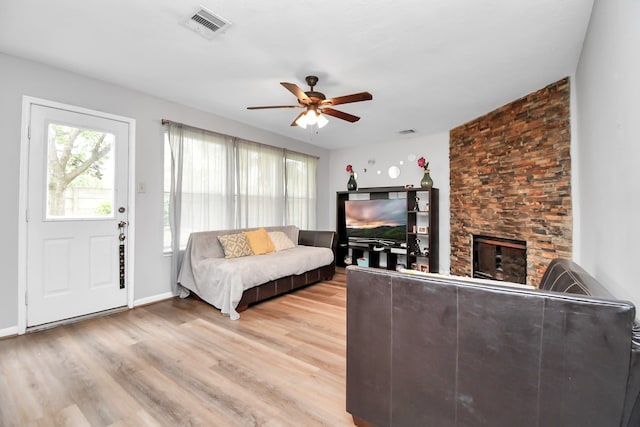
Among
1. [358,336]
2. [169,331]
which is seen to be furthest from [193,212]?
[358,336]

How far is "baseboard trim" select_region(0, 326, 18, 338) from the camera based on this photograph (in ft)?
8.04

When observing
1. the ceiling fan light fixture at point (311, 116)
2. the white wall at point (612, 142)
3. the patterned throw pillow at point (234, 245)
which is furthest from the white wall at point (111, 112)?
the white wall at point (612, 142)

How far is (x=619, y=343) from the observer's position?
0.91 m

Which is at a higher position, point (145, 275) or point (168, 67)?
point (168, 67)

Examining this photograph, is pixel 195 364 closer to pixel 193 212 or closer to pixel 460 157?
pixel 193 212

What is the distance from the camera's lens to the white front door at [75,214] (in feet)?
8.61

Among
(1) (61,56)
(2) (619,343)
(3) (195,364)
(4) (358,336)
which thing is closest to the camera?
(2) (619,343)

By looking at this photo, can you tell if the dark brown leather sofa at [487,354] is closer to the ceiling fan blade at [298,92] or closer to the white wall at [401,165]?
the ceiling fan blade at [298,92]

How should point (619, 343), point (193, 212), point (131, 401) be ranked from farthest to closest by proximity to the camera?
point (193, 212), point (131, 401), point (619, 343)

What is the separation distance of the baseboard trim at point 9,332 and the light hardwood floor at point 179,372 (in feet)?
0.34

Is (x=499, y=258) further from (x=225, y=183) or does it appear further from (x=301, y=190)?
(x=225, y=183)

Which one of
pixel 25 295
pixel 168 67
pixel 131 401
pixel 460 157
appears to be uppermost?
pixel 168 67

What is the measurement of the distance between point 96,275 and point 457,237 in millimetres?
4668

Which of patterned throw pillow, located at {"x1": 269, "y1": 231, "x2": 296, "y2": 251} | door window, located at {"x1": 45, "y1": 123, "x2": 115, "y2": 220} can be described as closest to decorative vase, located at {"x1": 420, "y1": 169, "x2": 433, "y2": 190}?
patterned throw pillow, located at {"x1": 269, "y1": 231, "x2": 296, "y2": 251}
